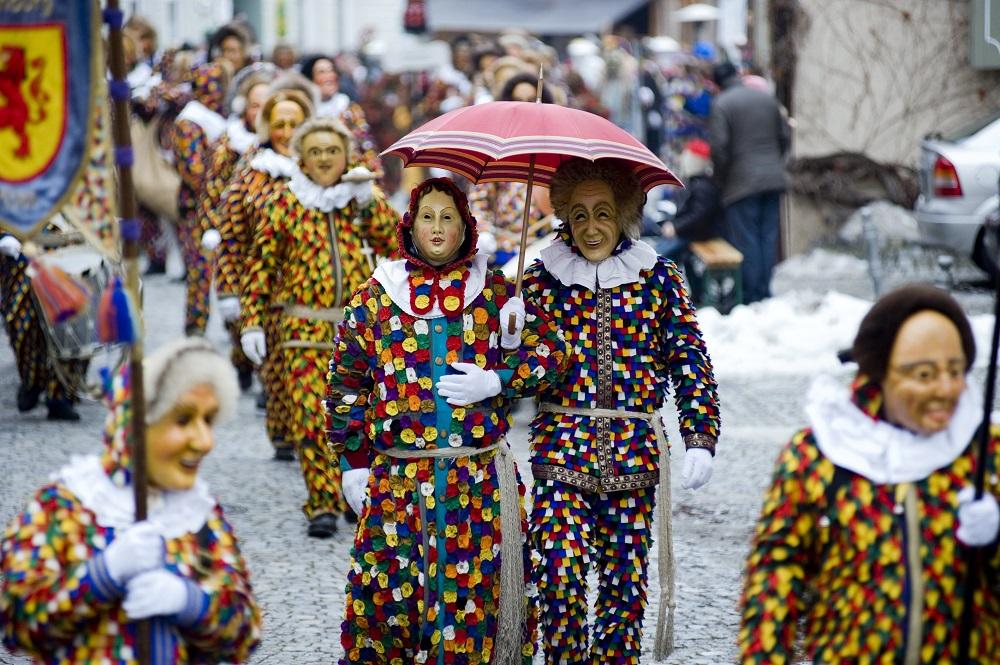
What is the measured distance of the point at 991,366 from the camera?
3.25 m

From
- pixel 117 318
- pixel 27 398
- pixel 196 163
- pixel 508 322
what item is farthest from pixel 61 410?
pixel 117 318

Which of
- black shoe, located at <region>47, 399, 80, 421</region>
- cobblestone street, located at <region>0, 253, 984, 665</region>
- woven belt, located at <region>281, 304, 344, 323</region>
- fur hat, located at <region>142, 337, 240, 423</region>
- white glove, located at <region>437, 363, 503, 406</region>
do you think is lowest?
cobblestone street, located at <region>0, 253, 984, 665</region>

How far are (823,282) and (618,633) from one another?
10.1m

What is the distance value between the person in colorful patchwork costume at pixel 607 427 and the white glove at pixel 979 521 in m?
1.61

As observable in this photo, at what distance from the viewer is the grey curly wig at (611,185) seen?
4.95 m

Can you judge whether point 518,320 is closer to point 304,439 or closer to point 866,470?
point 866,470

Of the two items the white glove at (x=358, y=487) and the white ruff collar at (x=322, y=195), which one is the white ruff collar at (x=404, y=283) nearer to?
the white glove at (x=358, y=487)

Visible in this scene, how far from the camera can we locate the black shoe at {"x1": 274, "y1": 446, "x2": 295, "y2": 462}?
27.2 ft

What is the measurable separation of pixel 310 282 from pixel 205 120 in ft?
15.9

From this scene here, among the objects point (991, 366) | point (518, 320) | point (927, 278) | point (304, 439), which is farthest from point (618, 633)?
point (927, 278)

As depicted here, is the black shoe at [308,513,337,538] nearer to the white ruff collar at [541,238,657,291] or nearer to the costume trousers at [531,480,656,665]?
the costume trousers at [531,480,656,665]

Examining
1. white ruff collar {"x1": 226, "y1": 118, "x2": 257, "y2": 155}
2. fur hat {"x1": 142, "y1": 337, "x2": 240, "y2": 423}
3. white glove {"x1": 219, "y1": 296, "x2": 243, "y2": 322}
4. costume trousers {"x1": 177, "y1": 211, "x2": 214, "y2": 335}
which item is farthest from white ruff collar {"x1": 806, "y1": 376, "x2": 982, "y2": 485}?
costume trousers {"x1": 177, "y1": 211, "x2": 214, "y2": 335}

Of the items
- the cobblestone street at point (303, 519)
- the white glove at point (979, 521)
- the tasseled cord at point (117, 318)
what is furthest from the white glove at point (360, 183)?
the white glove at point (979, 521)

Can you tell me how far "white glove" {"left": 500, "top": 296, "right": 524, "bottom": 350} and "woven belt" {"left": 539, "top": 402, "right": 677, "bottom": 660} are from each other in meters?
0.33
